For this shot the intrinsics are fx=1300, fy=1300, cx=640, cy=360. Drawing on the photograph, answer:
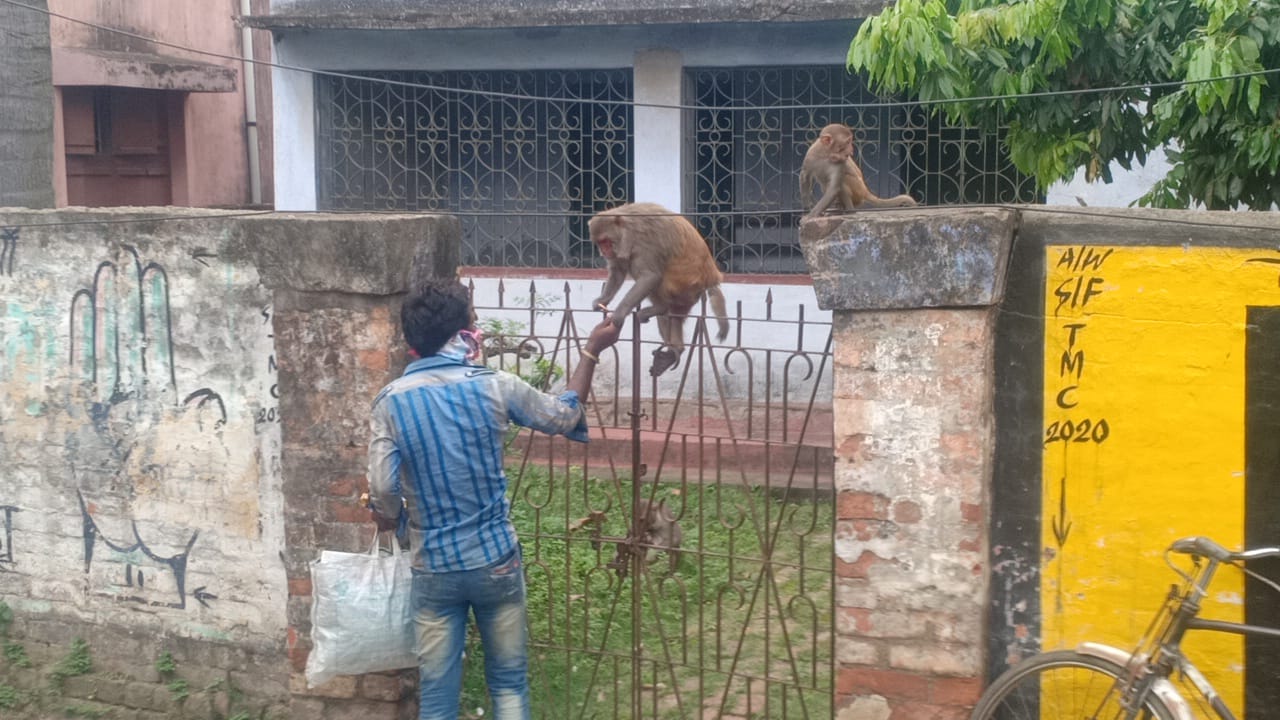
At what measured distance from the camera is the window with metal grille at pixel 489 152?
9289 mm

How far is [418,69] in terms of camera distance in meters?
9.37

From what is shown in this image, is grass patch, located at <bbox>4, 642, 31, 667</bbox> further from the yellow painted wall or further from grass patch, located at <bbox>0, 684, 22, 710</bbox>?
the yellow painted wall

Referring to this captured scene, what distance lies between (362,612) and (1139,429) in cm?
231

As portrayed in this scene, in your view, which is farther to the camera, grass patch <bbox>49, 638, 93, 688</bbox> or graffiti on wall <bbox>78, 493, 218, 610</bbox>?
grass patch <bbox>49, 638, 93, 688</bbox>

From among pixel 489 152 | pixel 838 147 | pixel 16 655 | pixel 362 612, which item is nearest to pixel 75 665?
pixel 16 655

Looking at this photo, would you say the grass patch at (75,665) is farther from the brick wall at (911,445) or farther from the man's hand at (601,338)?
A: the brick wall at (911,445)

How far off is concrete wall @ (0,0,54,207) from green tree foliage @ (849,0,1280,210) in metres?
3.62

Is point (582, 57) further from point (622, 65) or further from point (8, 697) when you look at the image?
point (8, 697)

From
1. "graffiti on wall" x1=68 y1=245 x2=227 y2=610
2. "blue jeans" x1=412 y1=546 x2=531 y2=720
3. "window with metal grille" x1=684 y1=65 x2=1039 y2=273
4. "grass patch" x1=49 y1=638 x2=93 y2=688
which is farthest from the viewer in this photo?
"window with metal grille" x1=684 y1=65 x2=1039 y2=273

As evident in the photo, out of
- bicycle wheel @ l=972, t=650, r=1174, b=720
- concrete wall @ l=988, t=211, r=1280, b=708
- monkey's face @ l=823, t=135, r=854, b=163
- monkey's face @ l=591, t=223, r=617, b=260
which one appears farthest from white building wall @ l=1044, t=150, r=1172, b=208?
bicycle wheel @ l=972, t=650, r=1174, b=720

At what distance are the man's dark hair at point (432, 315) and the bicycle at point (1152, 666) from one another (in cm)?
183

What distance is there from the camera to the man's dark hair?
361 centimetres

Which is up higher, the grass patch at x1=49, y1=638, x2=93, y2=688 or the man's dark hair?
the man's dark hair

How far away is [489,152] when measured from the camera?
9555mm
